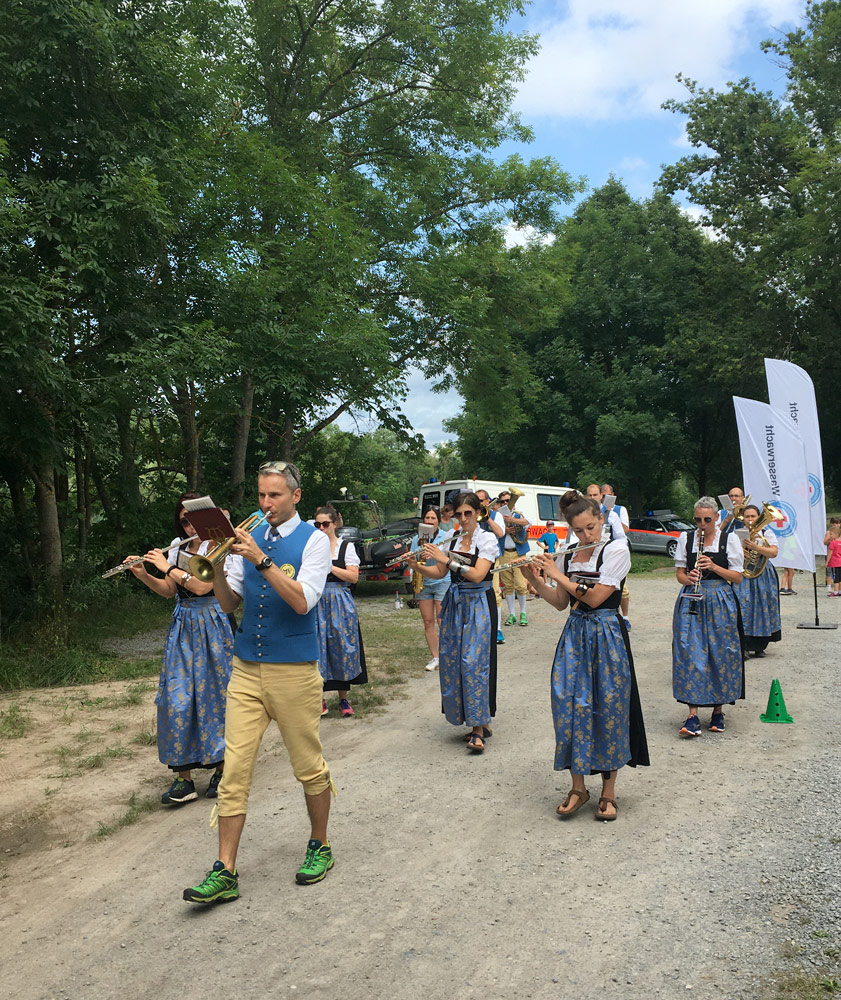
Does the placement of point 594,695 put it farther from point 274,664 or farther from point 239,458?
point 239,458

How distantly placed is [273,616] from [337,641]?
3.52 meters

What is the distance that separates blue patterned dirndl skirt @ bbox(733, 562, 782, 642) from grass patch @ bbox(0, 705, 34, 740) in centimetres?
748

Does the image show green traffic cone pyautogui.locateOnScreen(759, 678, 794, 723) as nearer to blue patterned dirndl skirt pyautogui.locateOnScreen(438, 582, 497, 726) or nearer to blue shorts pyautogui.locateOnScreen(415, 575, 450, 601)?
blue patterned dirndl skirt pyautogui.locateOnScreen(438, 582, 497, 726)

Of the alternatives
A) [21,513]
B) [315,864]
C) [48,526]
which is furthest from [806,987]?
[21,513]

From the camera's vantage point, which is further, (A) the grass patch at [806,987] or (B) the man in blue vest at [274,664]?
(B) the man in blue vest at [274,664]

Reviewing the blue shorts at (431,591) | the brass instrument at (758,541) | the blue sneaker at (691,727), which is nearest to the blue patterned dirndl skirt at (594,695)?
the blue sneaker at (691,727)

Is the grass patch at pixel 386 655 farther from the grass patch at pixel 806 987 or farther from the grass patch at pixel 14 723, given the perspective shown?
the grass patch at pixel 806 987

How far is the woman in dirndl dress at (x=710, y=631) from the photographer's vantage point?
6.48 meters

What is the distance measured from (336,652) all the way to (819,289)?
2251cm

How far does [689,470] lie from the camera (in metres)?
35.4

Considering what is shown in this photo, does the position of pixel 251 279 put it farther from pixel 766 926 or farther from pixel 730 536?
pixel 766 926

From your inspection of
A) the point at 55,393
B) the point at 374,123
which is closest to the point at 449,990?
the point at 55,393

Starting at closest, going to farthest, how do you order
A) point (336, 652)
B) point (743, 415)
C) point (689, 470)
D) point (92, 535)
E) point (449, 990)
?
point (449, 990) → point (336, 652) → point (743, 415) → point (92, 535) → point (689, 470)

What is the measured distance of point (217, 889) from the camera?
375 centimetres
